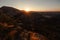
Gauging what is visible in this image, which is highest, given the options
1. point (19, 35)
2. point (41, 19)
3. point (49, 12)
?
point (49, 12)

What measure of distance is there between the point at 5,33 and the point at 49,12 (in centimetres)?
143

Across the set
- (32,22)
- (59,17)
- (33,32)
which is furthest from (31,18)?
(59,17)

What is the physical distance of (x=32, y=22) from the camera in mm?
3391

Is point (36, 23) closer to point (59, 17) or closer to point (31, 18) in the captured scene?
point (31, 18)

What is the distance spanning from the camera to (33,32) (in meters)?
3.15

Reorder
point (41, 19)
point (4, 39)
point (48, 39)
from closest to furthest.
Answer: point (4, 39) → point (48, 39) → point (41, 19)

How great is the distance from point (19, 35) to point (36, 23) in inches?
31.3

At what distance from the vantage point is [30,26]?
129 inches

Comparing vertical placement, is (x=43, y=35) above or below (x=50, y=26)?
below

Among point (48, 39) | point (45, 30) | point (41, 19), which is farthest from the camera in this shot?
point (41, 19)

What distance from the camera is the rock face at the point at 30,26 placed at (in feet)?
9.16

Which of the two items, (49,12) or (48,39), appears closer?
(48,39)

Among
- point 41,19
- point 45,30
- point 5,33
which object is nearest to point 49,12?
point 41,19

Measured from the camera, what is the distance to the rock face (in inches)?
110
